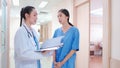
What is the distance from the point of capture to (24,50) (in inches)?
57.1

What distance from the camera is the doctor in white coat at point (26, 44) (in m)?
1.46

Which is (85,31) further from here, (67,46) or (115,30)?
(67,46)

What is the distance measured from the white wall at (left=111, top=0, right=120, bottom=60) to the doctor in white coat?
1.09 m

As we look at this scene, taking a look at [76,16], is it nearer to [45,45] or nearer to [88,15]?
[88,15]

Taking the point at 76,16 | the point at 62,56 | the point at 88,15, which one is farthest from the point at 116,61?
the point at 76,16

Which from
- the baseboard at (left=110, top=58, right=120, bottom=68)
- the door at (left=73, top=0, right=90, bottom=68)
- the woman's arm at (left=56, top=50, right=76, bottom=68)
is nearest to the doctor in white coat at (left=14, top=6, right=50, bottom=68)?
the woman's arm at (left=56, top=50, right=76, bottom=68)

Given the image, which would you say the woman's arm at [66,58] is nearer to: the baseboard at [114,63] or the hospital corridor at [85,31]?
the hospital corridor at [85,31]

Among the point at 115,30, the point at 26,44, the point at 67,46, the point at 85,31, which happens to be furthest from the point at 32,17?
the point at 85,31

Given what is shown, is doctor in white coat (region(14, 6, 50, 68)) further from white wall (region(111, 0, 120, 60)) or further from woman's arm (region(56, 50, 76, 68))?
white wall (region(111, 0, 120, 60))

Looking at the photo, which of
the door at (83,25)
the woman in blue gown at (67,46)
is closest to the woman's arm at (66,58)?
the woman in blue gown at (67,46)

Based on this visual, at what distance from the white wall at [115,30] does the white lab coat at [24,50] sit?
119 centimetres

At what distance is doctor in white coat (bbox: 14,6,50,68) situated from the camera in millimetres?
1465

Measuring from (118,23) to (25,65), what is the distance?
1354 millimetres

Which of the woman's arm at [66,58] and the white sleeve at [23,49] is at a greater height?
the white sleeve at [23,49]
